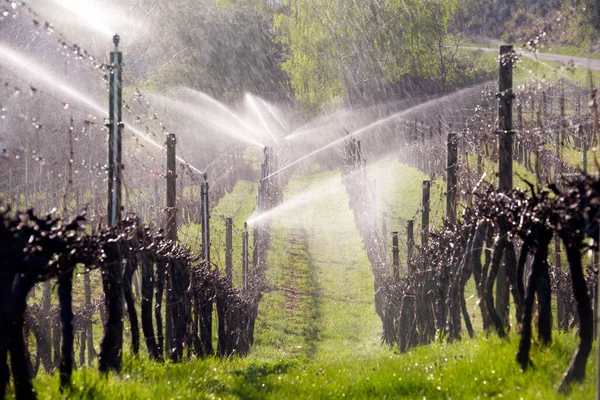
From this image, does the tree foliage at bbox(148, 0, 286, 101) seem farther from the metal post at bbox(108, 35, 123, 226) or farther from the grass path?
the metal post at bbox(108, 35, 123, 226)

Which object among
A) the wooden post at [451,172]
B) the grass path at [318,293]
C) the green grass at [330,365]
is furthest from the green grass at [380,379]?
the grass path at [318,293]

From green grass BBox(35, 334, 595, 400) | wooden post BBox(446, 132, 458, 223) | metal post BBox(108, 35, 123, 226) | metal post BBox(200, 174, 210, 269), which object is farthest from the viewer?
metal post BBox(200, 174, 210, 269)

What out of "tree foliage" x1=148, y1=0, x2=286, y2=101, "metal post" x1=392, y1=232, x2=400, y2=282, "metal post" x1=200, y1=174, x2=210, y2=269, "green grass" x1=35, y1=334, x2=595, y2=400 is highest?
"tree foliage" x1=148, y1=0, x2=286, y2=101

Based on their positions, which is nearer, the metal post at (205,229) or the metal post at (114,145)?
the metal post at (114,145)

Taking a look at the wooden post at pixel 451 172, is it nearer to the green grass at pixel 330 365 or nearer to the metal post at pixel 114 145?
the green grass at pixel 330 365

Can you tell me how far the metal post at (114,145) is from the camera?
10.4 meters

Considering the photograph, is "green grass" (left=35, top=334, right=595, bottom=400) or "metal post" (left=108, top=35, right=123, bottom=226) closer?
"green grass" (left=35, top=334, right=595, bottom=400)

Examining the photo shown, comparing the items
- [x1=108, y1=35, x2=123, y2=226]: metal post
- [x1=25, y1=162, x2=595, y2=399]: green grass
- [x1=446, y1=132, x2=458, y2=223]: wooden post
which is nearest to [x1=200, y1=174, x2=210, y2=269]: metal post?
[x1=25, y1=162, x2=595, y2=399]: green grass

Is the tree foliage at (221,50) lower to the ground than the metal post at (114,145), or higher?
higher

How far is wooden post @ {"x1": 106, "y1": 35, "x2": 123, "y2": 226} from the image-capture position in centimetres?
1038

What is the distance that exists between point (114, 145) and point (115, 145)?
0.01m

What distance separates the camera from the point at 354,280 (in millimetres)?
26281

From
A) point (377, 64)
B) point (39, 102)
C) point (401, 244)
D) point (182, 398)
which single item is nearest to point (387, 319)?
point (401, 244)

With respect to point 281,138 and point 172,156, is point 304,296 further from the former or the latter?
point 281,138
